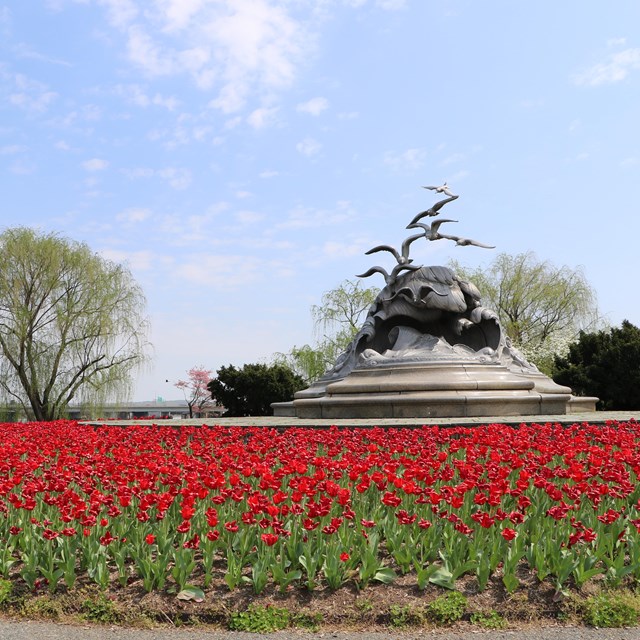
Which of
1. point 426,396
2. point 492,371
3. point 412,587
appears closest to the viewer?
point 412,587

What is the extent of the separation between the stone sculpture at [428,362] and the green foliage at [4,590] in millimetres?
10990

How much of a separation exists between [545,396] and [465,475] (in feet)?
35.3

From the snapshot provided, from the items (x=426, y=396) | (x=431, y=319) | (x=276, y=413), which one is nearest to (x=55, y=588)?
(x=426, y=396)

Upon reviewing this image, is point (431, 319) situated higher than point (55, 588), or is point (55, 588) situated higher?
point (431, 319)

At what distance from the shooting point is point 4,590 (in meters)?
4.37

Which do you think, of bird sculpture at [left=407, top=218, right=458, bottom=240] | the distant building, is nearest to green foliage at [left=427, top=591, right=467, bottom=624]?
bird sculpture at [left=407, top=218, right=458, bottom=240]

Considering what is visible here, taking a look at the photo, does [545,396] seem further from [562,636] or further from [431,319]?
[562,636]

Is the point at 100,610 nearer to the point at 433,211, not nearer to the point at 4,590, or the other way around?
the point at 4,590

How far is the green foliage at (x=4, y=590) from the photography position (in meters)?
4.34

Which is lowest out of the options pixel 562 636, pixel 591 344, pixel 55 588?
pixel 562 636

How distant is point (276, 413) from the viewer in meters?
21.8

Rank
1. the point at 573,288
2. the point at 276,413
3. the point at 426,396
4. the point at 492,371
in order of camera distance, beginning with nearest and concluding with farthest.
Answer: the point at 426,396 < the point at 492,371 < the point at 276,413 < the point at 573,288

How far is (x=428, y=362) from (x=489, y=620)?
12.5m

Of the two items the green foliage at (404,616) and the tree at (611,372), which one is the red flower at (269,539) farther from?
the tree at (611,372)
